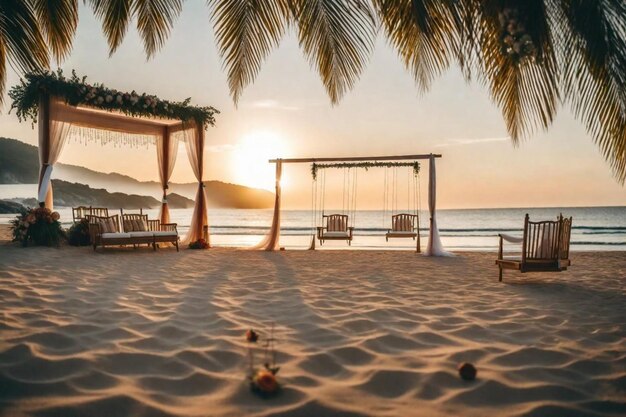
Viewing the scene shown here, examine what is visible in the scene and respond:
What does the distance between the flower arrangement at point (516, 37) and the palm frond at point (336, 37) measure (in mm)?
896

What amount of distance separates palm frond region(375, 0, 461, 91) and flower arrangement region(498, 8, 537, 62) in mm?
319

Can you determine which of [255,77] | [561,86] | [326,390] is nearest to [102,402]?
[326,390]

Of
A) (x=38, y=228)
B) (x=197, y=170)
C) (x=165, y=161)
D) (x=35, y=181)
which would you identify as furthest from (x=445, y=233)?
(x=35, y=181)

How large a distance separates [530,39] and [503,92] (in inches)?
37.7

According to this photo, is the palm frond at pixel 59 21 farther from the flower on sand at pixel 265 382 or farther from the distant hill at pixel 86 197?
the distant hill at pixel 86 197

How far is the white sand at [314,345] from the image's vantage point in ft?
6.66

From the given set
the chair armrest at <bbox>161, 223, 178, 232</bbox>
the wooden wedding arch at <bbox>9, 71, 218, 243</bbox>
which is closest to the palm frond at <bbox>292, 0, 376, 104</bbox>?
the wooden wedding arch at <bbox>9, 71, 218, 243</bbox>

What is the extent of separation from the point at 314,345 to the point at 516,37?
7.80 feet

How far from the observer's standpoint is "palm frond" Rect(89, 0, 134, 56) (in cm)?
362

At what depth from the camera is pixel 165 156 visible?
11.2 metres

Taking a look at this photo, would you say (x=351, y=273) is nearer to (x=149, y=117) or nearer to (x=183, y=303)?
(x=183, y=303)

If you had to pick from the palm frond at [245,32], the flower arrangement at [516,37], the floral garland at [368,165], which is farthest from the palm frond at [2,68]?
the floral garland at [368,165]

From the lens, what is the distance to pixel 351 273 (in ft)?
21.3

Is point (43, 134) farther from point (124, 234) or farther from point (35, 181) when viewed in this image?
point (35, 181)
